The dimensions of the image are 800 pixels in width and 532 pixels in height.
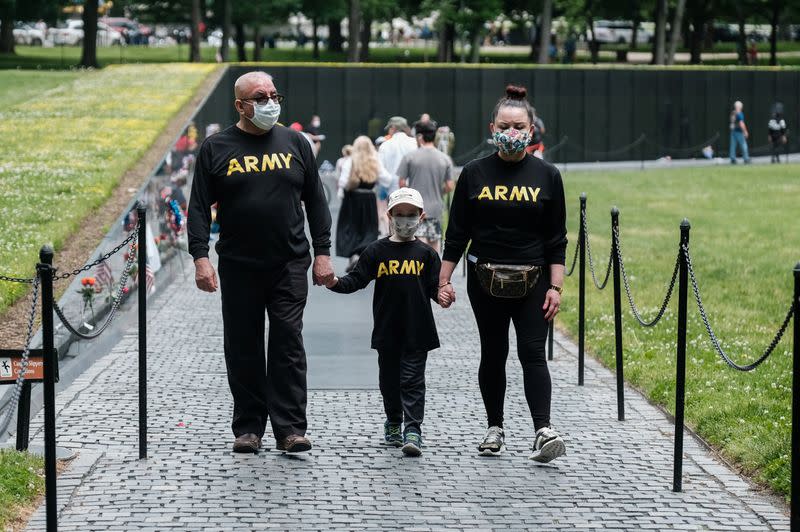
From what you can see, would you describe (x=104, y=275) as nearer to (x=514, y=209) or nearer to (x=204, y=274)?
(x=204, y=274)

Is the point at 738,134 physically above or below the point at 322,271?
below

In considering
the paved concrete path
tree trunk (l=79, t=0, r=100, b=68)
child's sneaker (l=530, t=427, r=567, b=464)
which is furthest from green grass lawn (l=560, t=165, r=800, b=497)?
tree trunk (l=79, t=0, r=100, b=68)

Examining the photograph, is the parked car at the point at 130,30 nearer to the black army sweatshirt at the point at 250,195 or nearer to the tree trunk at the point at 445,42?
the tree trunk at the point at 445,42

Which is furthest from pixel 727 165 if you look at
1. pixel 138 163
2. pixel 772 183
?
pixel 138 163

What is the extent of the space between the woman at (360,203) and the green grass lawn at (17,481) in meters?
8.47

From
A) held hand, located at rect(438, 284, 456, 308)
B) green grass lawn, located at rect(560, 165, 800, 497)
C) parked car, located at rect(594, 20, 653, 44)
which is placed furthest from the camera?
parked car, located at rect(594, 20, 653, 44)

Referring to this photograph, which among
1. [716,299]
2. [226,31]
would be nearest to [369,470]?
[716,299]

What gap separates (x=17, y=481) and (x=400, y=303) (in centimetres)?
229

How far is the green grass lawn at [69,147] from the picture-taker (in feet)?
46.9

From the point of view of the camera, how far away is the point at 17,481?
6.70m

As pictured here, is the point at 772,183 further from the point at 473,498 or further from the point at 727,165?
the point at 473,498

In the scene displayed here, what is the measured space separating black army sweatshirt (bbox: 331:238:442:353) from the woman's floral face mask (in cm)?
87

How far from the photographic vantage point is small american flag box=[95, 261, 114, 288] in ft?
37.8

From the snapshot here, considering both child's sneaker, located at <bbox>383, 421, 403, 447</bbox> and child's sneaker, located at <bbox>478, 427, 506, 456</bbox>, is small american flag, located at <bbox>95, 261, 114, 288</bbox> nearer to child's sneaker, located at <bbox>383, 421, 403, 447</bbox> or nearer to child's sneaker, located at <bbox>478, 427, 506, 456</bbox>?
child's sneaker, located at <bbox>383, 421, 403, 447</bbox>
